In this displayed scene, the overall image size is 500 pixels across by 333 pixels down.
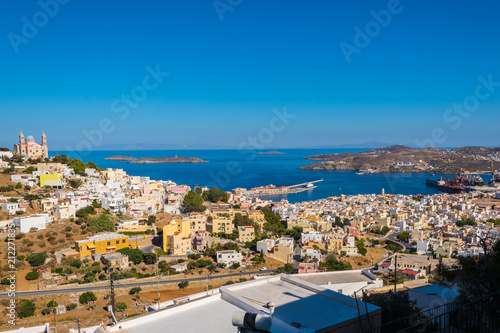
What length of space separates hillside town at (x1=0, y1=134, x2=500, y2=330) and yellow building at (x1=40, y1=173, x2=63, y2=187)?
1.5 inches

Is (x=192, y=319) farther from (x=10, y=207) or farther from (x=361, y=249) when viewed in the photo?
(x=10, y=207)

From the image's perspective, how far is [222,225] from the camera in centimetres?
1120

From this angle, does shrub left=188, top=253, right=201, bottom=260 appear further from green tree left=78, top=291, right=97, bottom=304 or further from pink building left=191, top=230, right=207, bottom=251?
green tree left=78, top=291, right=97, bottom=304

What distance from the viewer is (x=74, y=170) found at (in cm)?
1633

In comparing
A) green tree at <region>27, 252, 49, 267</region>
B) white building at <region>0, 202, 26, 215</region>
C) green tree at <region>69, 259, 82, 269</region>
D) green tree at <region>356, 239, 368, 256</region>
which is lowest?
green tree at <region>356, 239, 368, 256</region>

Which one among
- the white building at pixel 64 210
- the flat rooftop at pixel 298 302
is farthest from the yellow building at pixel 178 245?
the flat rooftop at pixel 298 302

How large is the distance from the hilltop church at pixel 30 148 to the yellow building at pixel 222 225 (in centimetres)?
1065

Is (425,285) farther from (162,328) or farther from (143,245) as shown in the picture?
(143,245)

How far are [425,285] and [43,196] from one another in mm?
11298

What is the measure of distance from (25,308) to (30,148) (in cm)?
→ 1419

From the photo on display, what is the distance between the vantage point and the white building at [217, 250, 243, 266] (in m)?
8.43

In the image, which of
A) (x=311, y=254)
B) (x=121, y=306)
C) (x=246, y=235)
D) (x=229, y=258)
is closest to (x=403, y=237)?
(x=311, y=254)

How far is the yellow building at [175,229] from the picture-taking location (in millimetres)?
9086

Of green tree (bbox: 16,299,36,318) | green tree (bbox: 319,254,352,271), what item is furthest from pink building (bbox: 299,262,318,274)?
green tree (bbox: 16,299,36,318)
